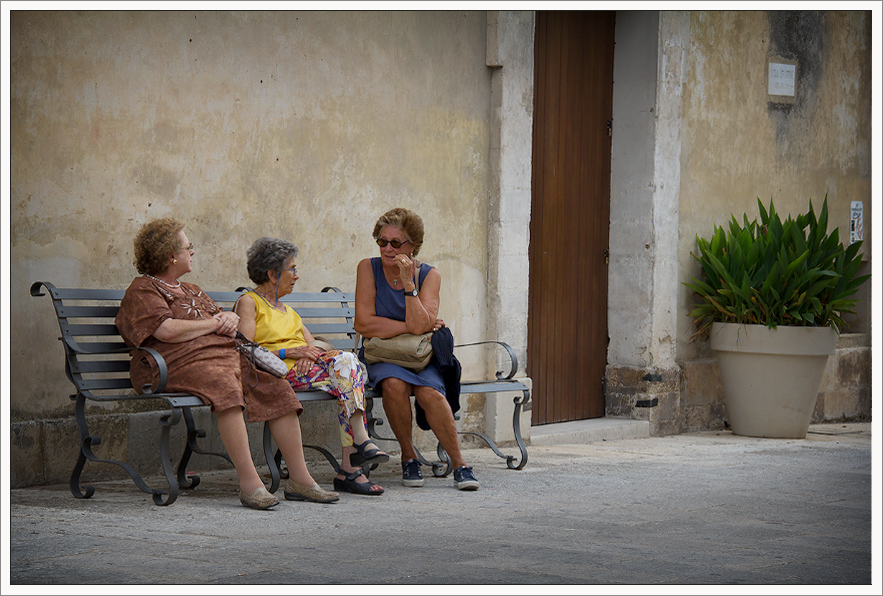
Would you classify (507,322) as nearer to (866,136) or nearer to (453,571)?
(453,571)

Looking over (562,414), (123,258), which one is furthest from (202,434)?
(562,414)

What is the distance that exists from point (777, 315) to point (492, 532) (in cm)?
428

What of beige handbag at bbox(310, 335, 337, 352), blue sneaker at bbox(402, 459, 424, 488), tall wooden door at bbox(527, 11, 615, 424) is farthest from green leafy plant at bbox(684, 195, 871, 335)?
beige handbag at bbox(310, 335, 337, 352)

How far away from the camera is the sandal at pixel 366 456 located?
568cm

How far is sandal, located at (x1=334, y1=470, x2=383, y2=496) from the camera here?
568 centimetres

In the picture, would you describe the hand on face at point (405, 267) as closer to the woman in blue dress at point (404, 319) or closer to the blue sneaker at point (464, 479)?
the woman in blue dress at point (404, 319)

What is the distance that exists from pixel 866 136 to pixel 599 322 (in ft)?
11.5

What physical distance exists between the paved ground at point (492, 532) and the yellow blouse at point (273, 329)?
2.30ft

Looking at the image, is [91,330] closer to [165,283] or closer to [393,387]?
[165,283]

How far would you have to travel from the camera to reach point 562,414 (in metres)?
8.52

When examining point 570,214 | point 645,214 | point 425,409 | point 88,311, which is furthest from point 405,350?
point 645,214

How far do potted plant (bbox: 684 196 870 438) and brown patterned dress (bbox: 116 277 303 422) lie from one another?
405 cm

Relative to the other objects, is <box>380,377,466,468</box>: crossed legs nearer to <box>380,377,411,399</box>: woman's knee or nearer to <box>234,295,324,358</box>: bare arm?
<box>380,377,411,399</box>: woman's knee

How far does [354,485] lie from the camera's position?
571cm
